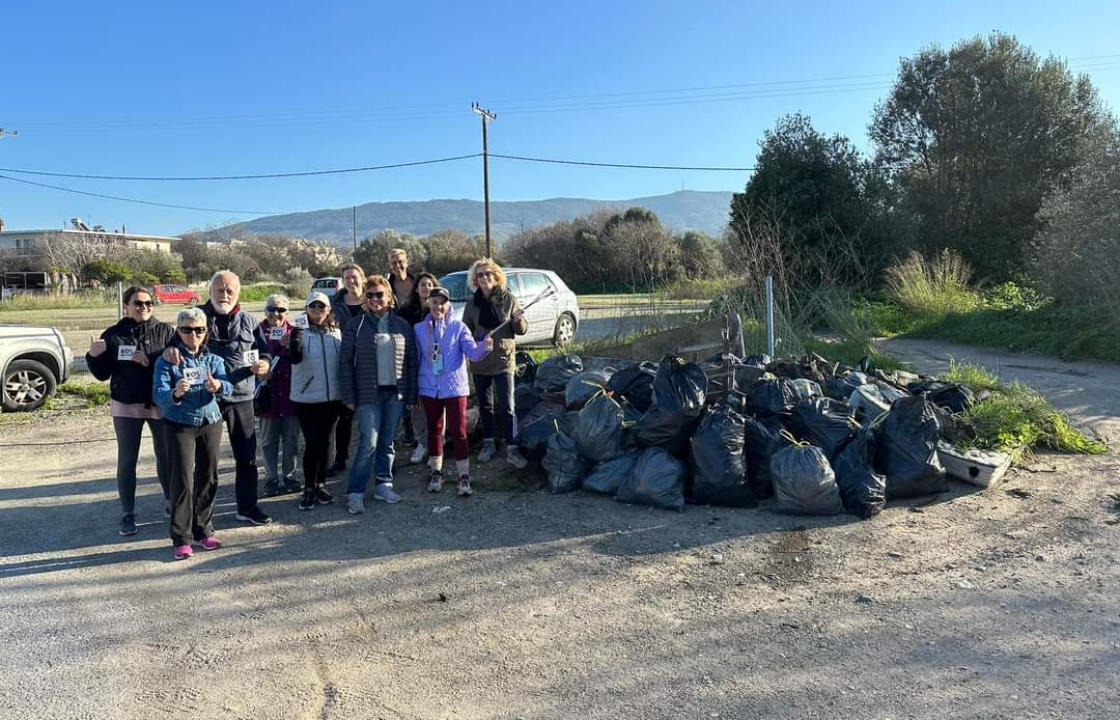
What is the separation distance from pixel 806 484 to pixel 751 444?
1.93 ft

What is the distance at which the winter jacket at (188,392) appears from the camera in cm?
458

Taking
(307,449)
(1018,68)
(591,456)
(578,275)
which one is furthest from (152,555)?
(578,275)

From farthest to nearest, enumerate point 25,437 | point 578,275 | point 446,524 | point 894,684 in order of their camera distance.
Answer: point 578,275
point 25,437
point 446,524
point 894,684

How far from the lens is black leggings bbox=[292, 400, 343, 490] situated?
18.1ft

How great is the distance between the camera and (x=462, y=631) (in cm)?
363

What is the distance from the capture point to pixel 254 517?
5.23 metres

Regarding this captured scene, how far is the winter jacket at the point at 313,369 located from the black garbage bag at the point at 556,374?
2290 mm

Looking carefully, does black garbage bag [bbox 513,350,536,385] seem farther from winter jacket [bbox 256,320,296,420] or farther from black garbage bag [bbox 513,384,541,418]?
winter jacket [bbox 256,320,296,420]

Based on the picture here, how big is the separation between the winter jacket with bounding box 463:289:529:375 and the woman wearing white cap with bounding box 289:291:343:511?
3.79 feet

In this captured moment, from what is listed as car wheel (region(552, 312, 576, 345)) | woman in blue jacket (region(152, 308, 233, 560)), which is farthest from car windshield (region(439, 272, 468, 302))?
woman in blue jacket (region(152, 308, 233, 560))

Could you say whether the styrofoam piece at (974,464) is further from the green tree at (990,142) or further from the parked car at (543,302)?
the green tree at (990,142)

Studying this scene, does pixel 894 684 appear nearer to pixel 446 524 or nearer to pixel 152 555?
pixel 446 524

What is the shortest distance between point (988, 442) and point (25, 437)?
9814 millimetres

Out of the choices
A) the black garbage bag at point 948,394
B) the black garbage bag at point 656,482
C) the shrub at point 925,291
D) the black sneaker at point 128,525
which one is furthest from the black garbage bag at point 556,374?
the shrub at point 925,291
